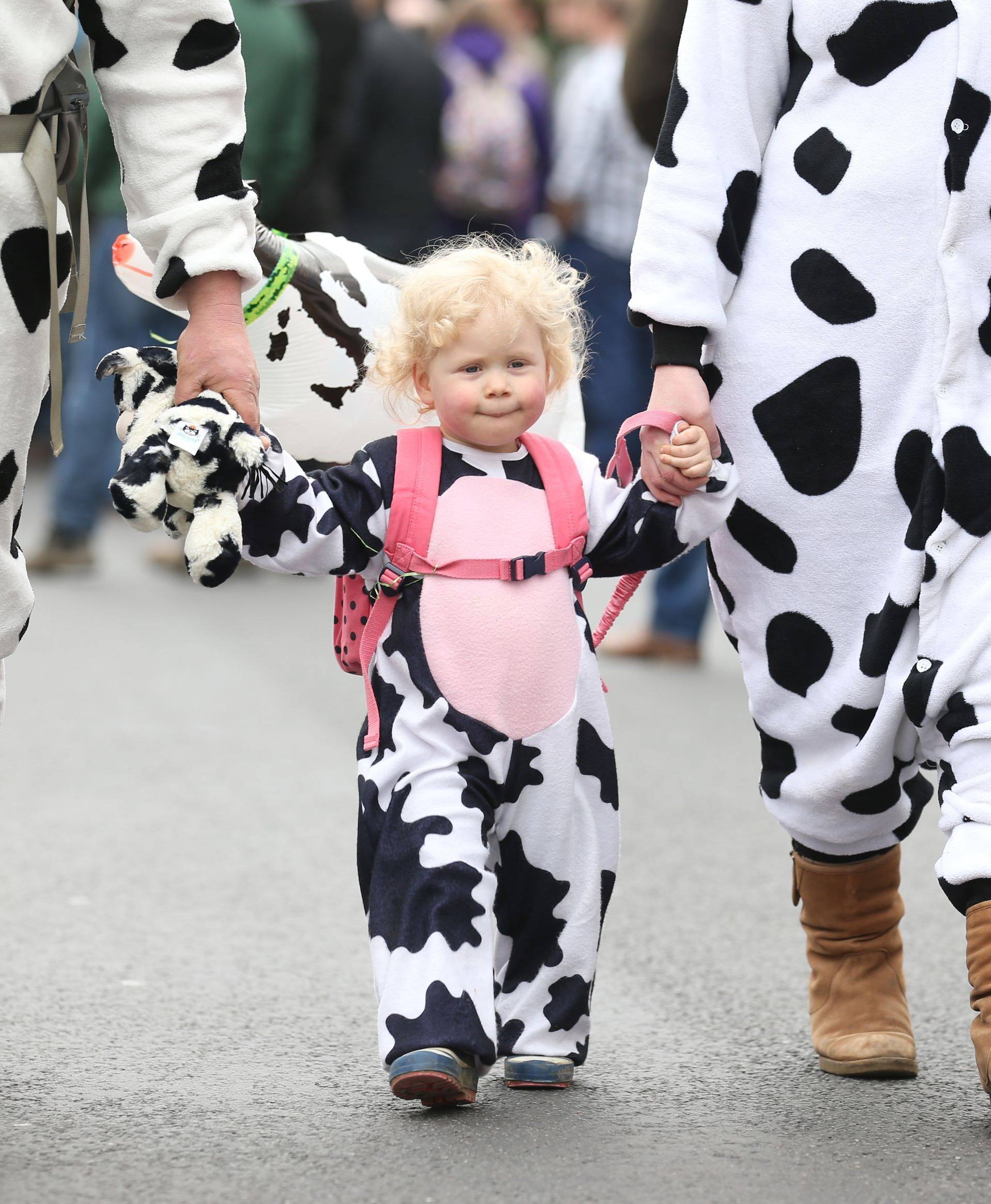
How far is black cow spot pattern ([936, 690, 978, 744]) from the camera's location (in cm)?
264

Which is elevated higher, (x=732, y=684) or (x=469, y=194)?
(x=469, y=194)

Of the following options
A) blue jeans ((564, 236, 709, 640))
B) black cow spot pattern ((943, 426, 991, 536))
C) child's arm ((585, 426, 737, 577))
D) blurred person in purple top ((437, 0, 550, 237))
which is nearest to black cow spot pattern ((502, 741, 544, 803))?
child's arm ((585, 426, 737, 577))

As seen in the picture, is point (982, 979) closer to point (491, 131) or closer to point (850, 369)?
point (850, 369)

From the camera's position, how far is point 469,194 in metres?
9.58

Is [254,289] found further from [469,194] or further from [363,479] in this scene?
[469,194]

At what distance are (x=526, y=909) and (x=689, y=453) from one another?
65 centimetres

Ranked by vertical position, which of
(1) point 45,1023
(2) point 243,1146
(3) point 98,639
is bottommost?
(3) point 98,639

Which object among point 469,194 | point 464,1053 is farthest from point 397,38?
point 464,1053

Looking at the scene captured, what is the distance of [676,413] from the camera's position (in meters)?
2.80

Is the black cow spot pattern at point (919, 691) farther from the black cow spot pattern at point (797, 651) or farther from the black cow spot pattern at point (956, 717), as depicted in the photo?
the black cow spot pattern at point (797, 651)

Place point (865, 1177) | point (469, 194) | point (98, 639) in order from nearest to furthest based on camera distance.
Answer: point (865, 1177) → point (98, 639) → point (469, 194)

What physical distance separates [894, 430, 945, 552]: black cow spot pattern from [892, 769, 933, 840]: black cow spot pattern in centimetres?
40

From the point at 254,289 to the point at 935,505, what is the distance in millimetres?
986

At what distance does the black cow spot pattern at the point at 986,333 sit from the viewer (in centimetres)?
269
